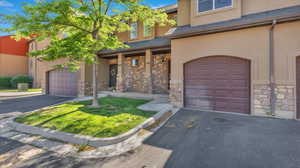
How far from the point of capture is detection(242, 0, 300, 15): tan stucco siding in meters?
5.50

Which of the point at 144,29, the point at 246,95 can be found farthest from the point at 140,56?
the point at 246,95

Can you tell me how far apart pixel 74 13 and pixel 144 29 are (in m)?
5.56

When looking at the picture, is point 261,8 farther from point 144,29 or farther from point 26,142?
point 26,142

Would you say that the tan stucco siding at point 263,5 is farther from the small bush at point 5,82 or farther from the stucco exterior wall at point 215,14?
the small bush at point 5,82

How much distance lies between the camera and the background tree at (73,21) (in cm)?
554

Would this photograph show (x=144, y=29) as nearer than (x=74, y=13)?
No

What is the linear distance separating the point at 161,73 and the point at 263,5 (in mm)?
6643

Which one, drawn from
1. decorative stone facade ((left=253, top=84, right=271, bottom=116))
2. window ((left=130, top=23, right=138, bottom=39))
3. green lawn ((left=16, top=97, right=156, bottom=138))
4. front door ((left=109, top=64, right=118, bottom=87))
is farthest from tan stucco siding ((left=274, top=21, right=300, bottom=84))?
front door ((left=109, top=64, right=118, bottom=87))

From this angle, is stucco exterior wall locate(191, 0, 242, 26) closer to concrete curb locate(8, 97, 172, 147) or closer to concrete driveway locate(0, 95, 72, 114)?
concrete curb locate(8, 97, 172, 147)

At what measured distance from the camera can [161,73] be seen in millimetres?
10484

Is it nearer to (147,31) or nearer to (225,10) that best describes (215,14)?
(225,10)

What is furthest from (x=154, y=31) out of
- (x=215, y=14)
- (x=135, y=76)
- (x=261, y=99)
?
(x=261, y=99)

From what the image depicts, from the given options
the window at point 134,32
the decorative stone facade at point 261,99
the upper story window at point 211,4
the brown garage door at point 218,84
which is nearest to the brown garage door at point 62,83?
the window at point 134,32

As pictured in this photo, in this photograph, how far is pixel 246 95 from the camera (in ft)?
19.1
